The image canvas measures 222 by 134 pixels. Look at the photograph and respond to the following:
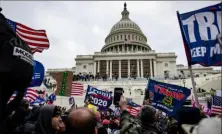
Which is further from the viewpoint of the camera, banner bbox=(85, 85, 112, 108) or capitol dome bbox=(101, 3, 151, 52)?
capitol dome bbox=(101, 3, 151, 52)

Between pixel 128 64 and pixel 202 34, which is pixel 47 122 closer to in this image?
pixel 202 34

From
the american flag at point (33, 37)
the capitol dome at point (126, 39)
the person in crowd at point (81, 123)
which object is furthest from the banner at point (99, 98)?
the capitol dome at point (126, 39)

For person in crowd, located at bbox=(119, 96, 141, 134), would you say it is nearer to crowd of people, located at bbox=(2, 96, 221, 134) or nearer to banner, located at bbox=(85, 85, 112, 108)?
crowd of people, located at bbox=(2, 96, 221, 134)

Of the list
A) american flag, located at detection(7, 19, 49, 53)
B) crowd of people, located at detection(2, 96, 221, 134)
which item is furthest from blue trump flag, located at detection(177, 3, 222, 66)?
american flag, located at detection(7, 19, 49, 53)

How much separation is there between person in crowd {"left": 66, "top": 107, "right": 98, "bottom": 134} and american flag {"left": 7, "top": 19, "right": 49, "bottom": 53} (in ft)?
22.7

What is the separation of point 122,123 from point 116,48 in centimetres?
7986

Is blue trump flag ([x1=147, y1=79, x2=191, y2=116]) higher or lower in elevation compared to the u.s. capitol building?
lower

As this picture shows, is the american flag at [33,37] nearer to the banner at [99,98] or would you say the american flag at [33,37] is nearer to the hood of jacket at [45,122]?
the banner at [99,98]

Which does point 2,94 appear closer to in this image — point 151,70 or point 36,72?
point 36,72

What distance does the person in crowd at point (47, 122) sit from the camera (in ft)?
10.1

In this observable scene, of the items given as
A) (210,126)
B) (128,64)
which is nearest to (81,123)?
(210,126)

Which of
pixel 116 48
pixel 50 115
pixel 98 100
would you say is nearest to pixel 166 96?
pixel 98 100

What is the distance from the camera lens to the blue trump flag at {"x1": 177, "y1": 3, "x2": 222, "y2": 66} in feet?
13.7

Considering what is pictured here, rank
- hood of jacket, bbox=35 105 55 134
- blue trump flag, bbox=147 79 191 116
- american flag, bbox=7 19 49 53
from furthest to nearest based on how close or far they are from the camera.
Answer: american flag, bbox=7 19 49 53, blue trump flag, bbox=147 79 191 116, hood of jacket, bbox=35 105 55 134
